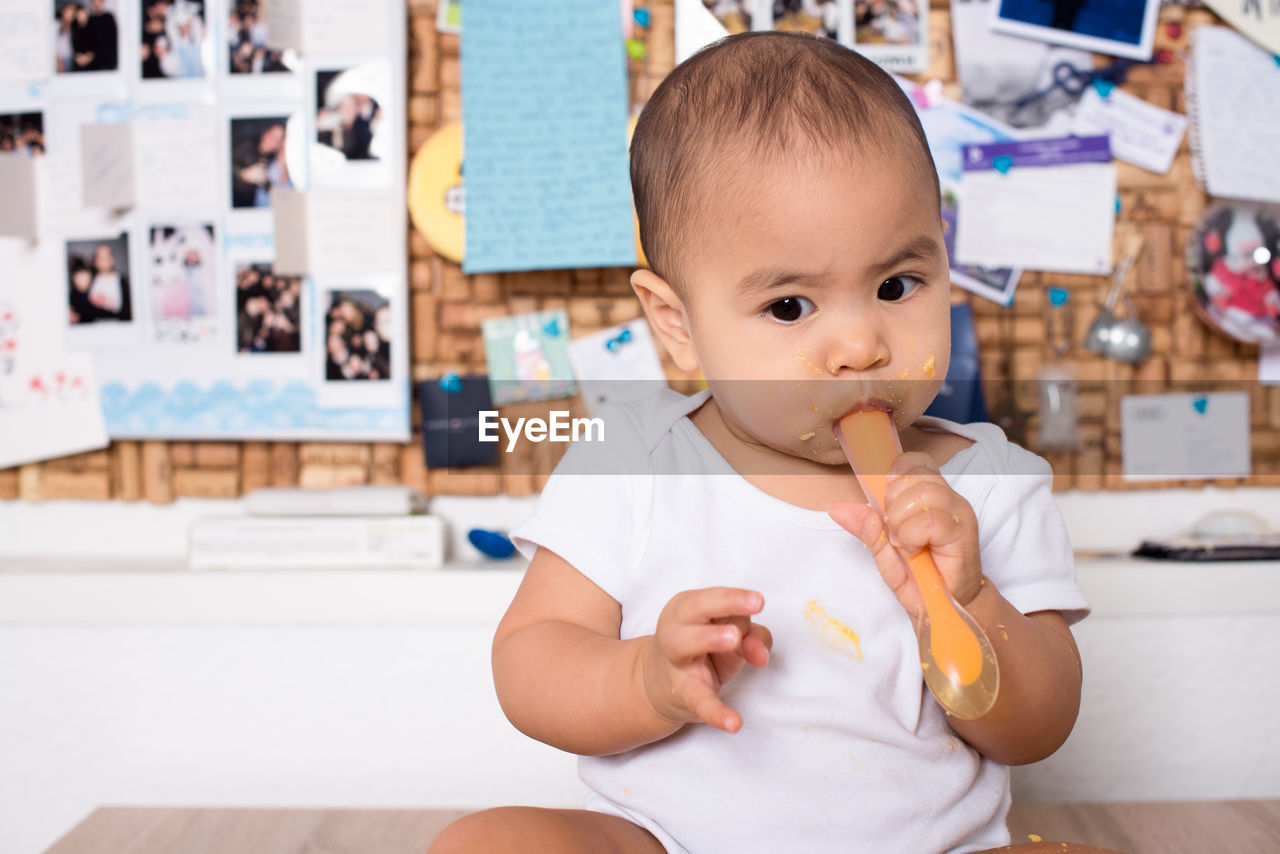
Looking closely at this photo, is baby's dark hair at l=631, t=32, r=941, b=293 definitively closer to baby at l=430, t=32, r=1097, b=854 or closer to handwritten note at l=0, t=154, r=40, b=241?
baby at l=430, t=32, r=1097, b=854

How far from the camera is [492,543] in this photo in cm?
121

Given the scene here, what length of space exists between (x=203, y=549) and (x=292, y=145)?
1.67 feet

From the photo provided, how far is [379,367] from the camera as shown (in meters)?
1.24

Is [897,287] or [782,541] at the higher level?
[897,287]

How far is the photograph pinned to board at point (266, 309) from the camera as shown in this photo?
1.25 metres

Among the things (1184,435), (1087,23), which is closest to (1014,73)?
(1087,23)

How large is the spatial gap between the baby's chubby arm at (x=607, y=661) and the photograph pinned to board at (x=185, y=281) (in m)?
0.78

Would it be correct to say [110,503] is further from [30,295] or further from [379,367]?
[379,367]

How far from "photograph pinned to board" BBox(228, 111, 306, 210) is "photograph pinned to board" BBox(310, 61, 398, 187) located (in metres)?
0.03

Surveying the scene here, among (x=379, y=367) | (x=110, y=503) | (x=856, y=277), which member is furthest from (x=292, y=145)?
(x=856, y=277)

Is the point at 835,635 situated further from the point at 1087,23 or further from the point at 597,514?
the point at 1087,23

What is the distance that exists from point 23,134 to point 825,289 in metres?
1.19

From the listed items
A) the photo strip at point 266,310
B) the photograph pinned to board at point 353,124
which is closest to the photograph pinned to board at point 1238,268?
the photograph pinned to board at point 353,124

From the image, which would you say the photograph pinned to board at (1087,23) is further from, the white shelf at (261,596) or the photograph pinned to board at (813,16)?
the white shelf at (261,596)
